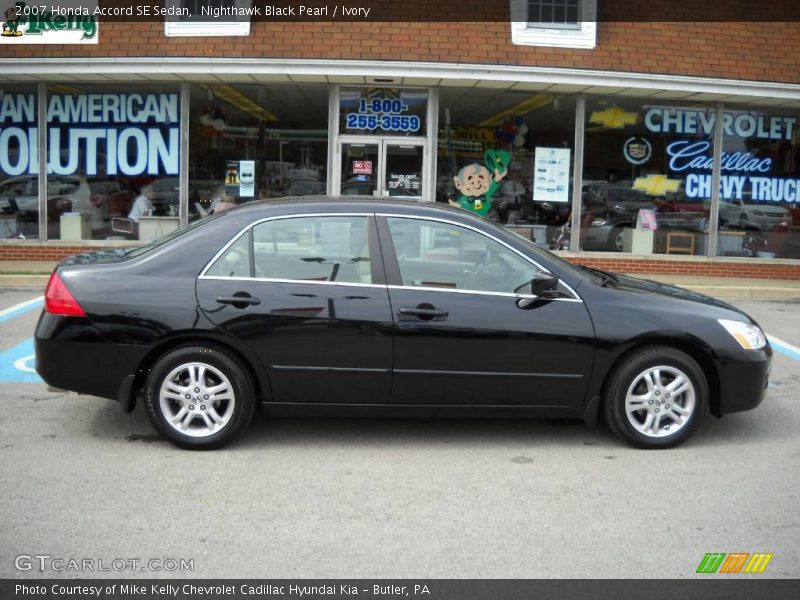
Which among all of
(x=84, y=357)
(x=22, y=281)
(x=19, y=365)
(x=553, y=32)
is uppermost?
(x=553, y=32)

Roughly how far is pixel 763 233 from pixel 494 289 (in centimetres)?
1003

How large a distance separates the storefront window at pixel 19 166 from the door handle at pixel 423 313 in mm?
9770

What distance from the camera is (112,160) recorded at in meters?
13.2

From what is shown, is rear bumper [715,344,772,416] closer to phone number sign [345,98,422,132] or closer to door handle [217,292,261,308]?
door handle [217,292,261,308]

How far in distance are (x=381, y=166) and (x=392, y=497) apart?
9.26 meters

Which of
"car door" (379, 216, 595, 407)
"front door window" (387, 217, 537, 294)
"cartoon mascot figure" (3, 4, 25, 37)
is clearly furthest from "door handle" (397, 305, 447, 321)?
"cartoon mascot figure" (3, 4, 25, 37)

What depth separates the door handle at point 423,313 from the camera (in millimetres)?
5348

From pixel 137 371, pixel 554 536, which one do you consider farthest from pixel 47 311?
pixel 554 536

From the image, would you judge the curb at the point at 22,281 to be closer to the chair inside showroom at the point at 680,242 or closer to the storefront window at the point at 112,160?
the storefront window at the point at 112,160

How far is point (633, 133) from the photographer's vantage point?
1352 centimetres

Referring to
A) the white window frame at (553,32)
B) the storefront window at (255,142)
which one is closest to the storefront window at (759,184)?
the white window frame at (553,32)

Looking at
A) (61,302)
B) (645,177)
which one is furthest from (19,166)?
(645,177)

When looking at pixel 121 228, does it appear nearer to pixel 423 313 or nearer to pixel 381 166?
pixel 381 166

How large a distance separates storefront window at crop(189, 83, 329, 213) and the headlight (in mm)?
8740
